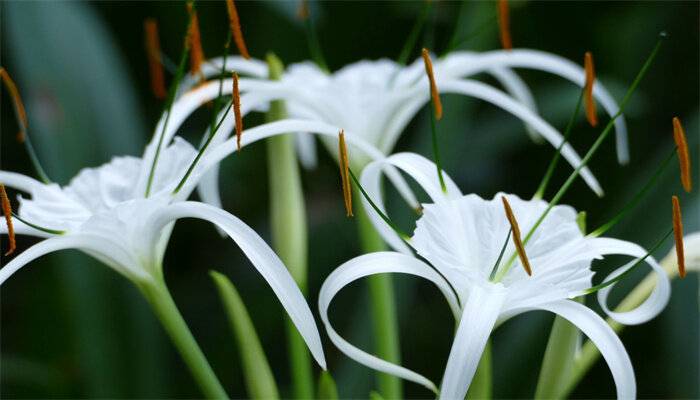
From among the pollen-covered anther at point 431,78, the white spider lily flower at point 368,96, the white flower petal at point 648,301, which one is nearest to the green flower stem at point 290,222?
the white spider lily flower at point 368,96

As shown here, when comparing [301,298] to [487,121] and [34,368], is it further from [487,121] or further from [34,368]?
[487,121]

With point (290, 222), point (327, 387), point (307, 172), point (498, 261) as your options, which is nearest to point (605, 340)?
point (498, 261)

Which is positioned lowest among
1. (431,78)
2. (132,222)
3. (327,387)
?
(327,387)

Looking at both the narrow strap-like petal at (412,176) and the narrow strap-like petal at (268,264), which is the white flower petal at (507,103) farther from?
the narrow strap-like petal at (268,264)

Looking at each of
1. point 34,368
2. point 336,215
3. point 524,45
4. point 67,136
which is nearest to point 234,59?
point 67,136

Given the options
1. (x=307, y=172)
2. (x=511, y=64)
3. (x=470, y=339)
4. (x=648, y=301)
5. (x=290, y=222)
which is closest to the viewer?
(x=470, y=339)

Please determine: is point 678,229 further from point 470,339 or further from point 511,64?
point 511,64
